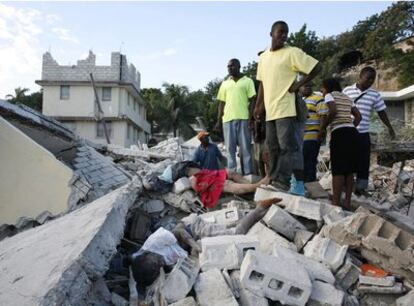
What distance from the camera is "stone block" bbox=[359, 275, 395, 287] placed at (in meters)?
2.84

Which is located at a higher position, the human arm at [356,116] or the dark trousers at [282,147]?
the human arm at [356,116]

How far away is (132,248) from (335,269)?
1788 millimetres

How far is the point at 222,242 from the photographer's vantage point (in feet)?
10.3

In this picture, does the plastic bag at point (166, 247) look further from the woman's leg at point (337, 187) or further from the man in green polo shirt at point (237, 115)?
the man in green polo shirt at point (237, 115)

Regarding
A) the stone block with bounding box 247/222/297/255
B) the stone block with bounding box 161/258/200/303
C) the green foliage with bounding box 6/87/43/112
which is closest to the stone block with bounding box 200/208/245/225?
the stone block with bounding box 247/222/297/255

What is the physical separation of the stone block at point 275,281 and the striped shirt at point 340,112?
2.15 m

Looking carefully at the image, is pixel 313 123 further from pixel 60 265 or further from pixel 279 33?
pixel 60 265

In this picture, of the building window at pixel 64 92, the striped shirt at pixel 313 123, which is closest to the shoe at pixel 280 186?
the striped shirt at pixel 313 123

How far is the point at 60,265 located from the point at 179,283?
0.81 meters

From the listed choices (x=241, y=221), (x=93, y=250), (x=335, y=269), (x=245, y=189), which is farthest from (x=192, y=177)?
(x=93, y=250)

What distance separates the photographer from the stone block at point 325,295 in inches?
105

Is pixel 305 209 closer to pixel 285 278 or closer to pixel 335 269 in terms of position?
pixel 335 269

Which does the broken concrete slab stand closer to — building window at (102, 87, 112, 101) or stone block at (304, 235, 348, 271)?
stone block at (304, 235, 348, 271)

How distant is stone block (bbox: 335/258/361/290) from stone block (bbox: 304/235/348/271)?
49 mm
